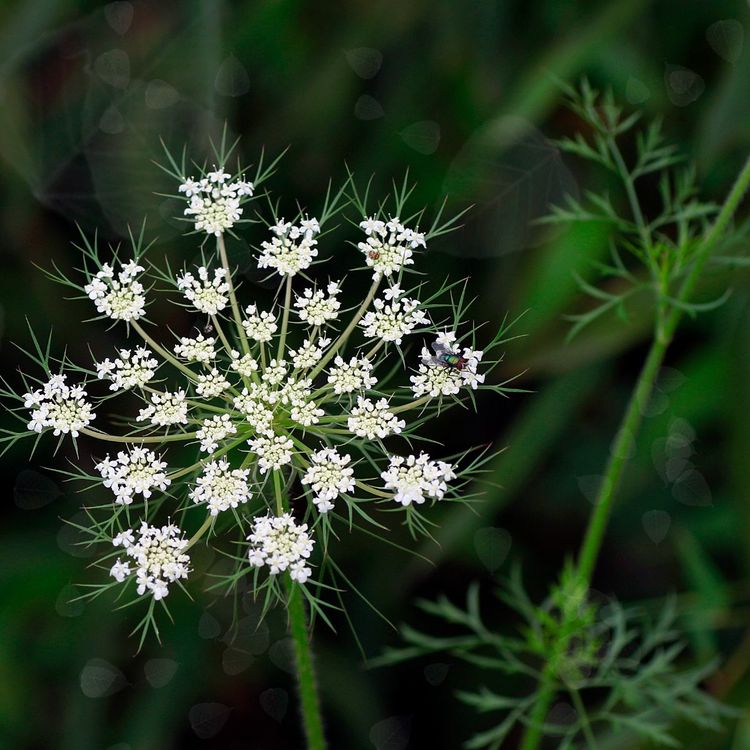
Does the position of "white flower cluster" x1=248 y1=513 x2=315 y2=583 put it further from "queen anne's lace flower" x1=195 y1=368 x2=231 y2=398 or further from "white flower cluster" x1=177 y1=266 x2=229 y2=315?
"white flower cluster" x1=177 y1=266 x2=229 y2=315

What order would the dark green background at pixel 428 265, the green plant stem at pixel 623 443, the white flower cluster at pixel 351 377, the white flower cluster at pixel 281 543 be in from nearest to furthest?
the white flower cluster at pixel 281 543, the white flower cluster at pixel 351 377, the green plant stem at pixel 623 443, the dark green background at pixel 428 265

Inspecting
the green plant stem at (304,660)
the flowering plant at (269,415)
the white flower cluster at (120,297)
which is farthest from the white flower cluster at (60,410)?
the green plant stem at (304,660)

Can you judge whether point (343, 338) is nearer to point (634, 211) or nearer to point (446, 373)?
point (446, 373)

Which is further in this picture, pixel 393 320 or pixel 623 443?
pixel 623 443

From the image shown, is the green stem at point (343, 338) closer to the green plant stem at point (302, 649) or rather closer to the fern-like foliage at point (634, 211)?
the green plant stem at point (302, 649)

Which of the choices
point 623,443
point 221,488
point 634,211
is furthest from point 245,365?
point 634,211

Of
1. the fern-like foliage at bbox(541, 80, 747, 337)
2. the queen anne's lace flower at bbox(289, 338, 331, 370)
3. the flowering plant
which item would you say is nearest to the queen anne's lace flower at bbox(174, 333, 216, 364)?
the flowering plant

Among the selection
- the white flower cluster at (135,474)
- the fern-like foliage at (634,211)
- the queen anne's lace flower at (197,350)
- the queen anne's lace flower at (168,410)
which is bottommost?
the white flower cluster at (135,474)
